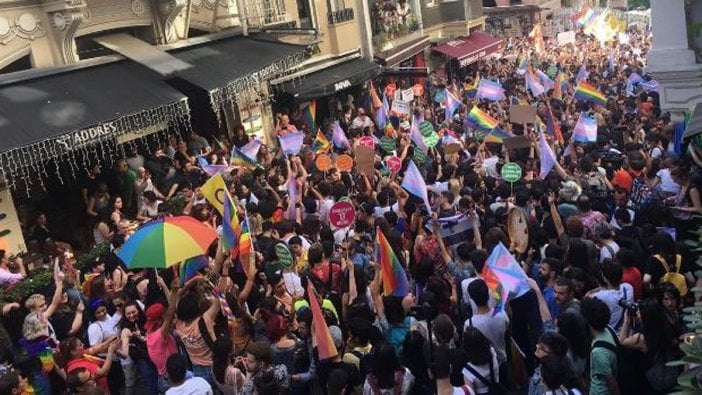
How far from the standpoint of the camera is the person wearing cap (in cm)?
635

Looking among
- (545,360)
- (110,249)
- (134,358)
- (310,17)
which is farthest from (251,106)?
(545,360)

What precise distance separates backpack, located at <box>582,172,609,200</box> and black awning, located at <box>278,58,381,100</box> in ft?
36.5

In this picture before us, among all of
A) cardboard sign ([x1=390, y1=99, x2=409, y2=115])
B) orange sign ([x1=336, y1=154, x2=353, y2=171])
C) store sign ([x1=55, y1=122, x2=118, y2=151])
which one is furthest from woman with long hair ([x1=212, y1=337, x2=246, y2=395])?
cardboard sign ([x1=390, y1=99, x2=409, y2=115])

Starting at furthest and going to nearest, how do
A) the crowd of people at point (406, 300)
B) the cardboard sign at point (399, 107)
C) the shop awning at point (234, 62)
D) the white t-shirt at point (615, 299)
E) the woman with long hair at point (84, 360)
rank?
the cardboard sign at point (399, 107)
the shop awning at point (234, 62)
the woman with long hair at point (84, 360)
the white t-shirt at point (615, 299)
the crowd of people at point (406, 300)

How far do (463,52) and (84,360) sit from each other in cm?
2568

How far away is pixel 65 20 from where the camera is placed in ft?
42.0

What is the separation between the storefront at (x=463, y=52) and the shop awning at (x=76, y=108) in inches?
691

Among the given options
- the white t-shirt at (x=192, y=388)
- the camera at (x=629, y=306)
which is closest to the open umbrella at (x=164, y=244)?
the white t-shirt at (x=192, y=388)

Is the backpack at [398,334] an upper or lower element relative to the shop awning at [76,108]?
lower

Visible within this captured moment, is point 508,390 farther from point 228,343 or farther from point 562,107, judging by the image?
point 562,107

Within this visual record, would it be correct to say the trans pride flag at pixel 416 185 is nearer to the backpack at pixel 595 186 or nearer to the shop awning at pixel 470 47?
the backpack at pixel 595 186

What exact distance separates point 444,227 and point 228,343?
10.8 ft

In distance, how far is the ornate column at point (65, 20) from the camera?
499 inches

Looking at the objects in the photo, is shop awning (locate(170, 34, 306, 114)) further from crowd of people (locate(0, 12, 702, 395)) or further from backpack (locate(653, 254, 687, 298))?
backpack (locate(653, 254, 687, 298))
